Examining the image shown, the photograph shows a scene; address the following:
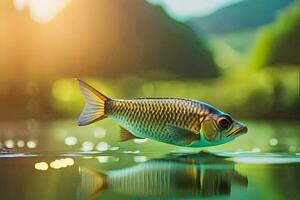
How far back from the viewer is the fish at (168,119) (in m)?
1.06

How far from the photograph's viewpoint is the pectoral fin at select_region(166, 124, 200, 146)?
108 centimetres

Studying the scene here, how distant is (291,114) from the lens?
1545 mm

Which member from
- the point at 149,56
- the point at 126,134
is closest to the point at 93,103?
the point at 126,134

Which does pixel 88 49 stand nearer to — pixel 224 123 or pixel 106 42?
pixel 106 42

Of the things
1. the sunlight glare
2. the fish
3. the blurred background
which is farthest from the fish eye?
the sunlight glare

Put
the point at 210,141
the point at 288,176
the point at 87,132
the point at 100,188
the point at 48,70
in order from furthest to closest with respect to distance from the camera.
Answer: the point at 48,70
the point at 87,132
the point at 210,141
the point at 288,176
the point at 100,188

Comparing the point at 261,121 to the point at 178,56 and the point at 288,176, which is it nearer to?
the point at 178,56

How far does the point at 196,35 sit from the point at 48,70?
527mm

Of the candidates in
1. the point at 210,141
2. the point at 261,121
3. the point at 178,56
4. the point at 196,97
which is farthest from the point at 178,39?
the point at 210,141

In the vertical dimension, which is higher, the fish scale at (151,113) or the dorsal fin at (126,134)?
the fish scale at (151,113)

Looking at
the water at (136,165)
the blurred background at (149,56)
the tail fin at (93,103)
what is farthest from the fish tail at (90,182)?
the blurred background at (149,56)

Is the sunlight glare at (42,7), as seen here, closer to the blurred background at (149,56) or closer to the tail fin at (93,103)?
the blurred background at (149,56)

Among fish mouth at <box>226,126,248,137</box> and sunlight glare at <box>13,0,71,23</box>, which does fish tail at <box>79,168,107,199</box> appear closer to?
fish mouth at <box>226,126,248,137</box>

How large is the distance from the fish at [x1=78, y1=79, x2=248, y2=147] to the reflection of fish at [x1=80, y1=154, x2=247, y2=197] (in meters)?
0.06
